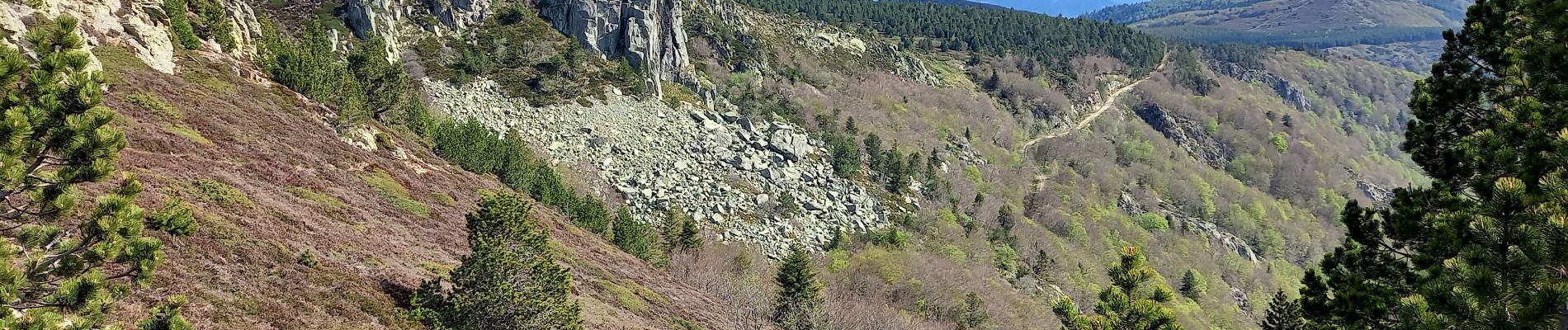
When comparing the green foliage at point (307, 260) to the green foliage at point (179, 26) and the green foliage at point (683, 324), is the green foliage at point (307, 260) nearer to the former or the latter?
the green foliage at point (683, 324)

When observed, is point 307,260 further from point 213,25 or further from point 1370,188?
point 1370,188

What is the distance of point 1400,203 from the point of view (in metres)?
11.8

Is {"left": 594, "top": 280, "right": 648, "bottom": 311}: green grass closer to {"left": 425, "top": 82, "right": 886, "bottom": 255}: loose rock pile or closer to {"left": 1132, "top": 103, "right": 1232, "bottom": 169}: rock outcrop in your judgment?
{"left": 425, "top": 82, "right": 886, "bottom": 255}: loose rock pile

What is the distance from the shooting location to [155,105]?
2856 cm

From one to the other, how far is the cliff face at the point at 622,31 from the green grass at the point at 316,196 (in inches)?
1775

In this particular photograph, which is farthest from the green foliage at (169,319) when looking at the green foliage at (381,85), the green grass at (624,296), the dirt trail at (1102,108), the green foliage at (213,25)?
the dirt trail at (1102,108)

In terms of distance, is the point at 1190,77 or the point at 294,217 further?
the point at 1190,77

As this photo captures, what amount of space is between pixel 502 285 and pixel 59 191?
37.8ft

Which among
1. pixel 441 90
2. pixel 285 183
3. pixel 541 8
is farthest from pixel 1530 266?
pixel 541 8

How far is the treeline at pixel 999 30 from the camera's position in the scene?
163 metres

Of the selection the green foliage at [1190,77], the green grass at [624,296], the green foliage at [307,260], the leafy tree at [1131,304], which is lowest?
the green foliage at [1190,77]

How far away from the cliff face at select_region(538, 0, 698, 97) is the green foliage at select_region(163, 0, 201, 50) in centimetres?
3894

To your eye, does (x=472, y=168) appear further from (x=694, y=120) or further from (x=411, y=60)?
(x=694, y=120)

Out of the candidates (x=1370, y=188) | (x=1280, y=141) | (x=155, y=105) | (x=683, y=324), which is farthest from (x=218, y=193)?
(x=1370, y=188)
